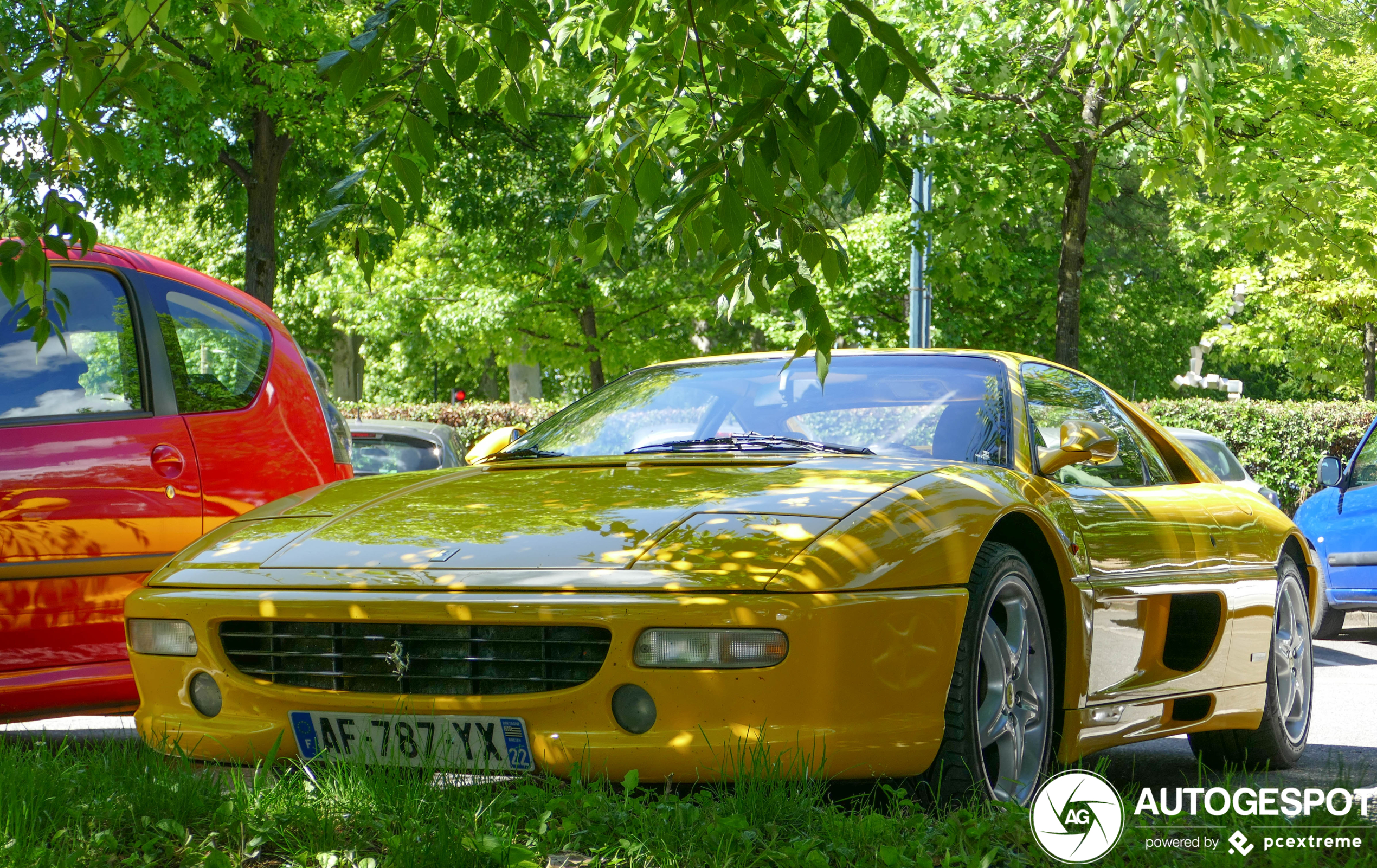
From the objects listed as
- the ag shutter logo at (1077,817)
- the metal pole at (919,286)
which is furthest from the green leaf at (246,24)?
the metal pole at (919,286)

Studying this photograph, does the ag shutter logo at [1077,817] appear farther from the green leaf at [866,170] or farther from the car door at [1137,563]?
the green leaf at [866,170]

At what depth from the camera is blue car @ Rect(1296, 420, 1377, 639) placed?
966cm

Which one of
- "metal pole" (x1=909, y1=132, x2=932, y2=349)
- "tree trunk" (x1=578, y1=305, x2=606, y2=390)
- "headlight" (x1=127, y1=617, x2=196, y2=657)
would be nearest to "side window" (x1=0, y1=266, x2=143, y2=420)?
"headlight" (x1=127, y1=617, x2=196, y2=657)

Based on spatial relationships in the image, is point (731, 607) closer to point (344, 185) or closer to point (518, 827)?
point (518, 827)

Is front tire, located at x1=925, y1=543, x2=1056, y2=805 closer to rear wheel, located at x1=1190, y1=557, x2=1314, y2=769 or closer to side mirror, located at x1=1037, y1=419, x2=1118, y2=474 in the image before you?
side mirror, located at x1=1037, y1=419, x2=1118, y2=474

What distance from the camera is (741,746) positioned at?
2.84 metres

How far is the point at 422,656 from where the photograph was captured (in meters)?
3.07

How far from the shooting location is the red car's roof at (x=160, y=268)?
498 centimetres

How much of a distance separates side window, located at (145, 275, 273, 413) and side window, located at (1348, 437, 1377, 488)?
317 inches

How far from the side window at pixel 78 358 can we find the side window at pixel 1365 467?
28.3 ft

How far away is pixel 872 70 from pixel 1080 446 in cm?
131

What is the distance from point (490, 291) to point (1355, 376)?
19.8 meters

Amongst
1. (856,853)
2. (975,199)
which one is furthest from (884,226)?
(856,853)

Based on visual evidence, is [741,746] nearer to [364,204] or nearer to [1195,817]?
[1195,817]
